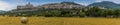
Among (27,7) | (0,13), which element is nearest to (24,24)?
(0,13)

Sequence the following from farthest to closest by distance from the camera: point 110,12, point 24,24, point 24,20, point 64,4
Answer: point 64,4
point 110,12
point 24,20
point 24,24

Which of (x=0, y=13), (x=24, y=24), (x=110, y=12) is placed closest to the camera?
(x=24, y=24)

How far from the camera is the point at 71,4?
55906mm

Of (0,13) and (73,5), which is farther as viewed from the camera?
(73,5)

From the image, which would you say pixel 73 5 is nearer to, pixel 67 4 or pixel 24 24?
pixel 67 4

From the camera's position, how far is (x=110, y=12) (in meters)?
43.3

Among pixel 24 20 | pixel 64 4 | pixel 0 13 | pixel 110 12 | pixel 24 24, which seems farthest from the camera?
pixel 64 4

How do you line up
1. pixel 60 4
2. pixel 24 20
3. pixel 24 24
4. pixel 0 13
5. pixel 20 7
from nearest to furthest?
pixel 24 24, pixel 24 20, pixel 0 13, pixel 20 7, pixel 60 4

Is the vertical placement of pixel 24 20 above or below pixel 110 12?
above

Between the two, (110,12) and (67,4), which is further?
(67,4)

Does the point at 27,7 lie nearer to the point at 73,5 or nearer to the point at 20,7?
the point at 20,7

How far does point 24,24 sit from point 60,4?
4299cm

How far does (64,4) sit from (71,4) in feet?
5.69

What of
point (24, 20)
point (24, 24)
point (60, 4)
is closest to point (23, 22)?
point (24, 20)
